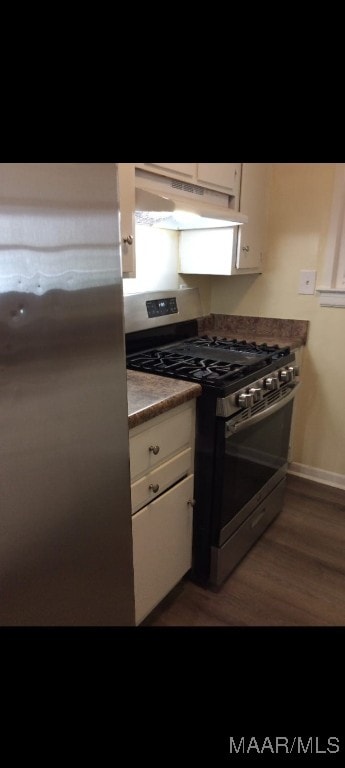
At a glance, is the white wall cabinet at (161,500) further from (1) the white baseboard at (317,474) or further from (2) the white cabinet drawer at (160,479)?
(1) the white baseboard at (317,474)

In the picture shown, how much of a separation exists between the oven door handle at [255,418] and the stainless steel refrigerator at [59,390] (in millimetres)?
706

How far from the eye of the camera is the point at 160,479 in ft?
4.26

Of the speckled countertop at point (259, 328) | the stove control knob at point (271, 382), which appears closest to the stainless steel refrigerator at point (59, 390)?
the stove control knob at point (271, 382)

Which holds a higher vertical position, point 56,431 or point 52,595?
point 56,431

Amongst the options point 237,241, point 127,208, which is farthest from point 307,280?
point 127,208

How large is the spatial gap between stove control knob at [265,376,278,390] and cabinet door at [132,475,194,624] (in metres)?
0.50

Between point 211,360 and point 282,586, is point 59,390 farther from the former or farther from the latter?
point 282,586

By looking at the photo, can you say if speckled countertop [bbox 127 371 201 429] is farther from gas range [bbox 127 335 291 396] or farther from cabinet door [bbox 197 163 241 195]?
cabinet door [bbox 197 163 241 195]

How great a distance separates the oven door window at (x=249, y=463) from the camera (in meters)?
1.46

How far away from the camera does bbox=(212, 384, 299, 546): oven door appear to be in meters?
1.44
